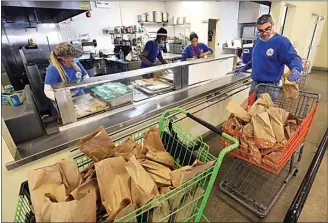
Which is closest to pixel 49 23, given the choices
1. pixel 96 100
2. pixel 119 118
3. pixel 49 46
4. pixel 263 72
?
pixel 49 46

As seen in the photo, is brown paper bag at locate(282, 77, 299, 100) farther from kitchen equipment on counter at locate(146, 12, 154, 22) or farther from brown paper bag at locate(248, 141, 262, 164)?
kitchen equipment on counter at locate(146, 12, 154, 22)

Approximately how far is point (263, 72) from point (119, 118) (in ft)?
5.63

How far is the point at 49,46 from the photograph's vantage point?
335 centimetres

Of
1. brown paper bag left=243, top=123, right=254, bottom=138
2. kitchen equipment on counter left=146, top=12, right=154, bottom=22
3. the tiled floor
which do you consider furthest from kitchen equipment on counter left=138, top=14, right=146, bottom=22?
brown paper bag left=243, top=123, right=254, bottom=138

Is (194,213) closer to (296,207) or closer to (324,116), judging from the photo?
(296,207)

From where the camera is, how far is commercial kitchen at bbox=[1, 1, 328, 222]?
2.46 feet

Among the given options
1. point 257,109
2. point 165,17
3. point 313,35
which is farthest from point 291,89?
point 165,17

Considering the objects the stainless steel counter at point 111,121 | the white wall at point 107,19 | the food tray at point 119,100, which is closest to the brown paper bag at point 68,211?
the stainless steel counter at point 111,121

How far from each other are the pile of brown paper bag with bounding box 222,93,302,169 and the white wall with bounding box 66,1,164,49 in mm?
5725

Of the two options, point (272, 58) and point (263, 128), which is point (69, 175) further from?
point (272, 58)

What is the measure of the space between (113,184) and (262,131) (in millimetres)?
1042

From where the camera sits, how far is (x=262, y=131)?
1.25m

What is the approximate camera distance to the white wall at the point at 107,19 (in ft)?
18.2

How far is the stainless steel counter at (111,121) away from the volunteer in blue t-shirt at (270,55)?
461 millimetres
